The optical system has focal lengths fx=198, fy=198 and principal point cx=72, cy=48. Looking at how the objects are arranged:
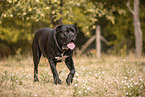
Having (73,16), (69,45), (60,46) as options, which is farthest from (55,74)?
(73,16)

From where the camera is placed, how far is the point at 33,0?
8.34m

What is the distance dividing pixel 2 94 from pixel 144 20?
1300 cm

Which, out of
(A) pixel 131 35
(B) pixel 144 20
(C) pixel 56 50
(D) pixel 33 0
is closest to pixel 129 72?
(C) pixel 56 50

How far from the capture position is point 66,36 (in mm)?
4664

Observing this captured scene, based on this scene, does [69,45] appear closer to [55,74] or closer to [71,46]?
[71,46]

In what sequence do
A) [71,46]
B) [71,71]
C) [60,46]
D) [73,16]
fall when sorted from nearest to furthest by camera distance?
[71,46], [60,46], [71,71], [73,16]

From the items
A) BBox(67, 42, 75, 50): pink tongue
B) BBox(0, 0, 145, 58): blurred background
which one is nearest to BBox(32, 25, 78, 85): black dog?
BBox(67, 42, 75, 50): pink tongue

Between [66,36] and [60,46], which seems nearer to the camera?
[66,36]

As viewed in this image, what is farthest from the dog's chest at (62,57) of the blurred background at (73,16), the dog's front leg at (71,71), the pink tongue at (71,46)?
the blurred background at (73,16)

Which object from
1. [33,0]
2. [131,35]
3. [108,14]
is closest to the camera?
[33,0]

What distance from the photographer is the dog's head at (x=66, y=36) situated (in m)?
4.61

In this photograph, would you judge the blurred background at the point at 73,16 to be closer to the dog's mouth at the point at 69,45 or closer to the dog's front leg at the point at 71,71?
the dog's front leg at the point at 71,71

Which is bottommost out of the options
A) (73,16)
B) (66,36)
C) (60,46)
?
(60,46)

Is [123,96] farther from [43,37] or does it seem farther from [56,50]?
[43,37]
